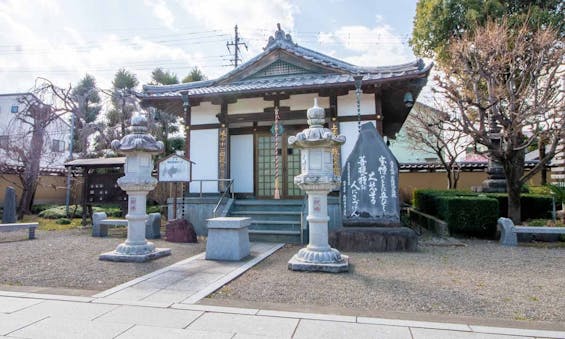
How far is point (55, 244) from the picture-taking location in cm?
929

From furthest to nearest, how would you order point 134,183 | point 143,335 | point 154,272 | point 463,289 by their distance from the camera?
point 134,183 < point 154,272 < point 463,289 < point 143,335

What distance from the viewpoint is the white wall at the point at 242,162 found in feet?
42.7

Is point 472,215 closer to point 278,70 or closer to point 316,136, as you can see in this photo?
point 316,136

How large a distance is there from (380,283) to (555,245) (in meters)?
6.94

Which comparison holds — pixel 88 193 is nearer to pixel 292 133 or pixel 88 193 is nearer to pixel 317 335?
pixel 292 133

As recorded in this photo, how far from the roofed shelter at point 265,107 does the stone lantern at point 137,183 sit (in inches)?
191

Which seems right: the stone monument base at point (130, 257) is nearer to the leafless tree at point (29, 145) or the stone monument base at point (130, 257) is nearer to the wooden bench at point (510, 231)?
the wooden bench at point (510, 231)

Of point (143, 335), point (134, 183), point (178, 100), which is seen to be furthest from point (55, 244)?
point (143, 335)

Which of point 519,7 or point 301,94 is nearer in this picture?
point 301,94

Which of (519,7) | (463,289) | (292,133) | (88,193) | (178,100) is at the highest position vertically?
(519,7)

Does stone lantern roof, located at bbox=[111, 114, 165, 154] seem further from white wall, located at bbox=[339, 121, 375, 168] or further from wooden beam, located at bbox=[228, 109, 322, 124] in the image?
white wall, located at bbox=[339, 121, 375, 168]

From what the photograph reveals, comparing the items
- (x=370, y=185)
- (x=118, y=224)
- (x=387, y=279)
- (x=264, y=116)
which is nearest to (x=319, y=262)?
(x=387, y=279)

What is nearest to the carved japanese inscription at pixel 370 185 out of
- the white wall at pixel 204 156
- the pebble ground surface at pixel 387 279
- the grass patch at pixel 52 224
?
the pebble ground surface at pixel 387 279

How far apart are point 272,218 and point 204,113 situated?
503 cm
